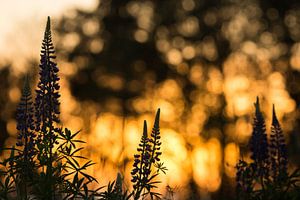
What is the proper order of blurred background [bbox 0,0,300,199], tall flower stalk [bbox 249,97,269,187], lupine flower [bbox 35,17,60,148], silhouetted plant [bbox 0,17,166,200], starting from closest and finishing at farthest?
silhouetted plant [bbox 0,17,166,200], lupine flower [bbox 35,17,60,148], tall flower stalk [bbox 249,97,269,187], blurred background [bbox 0,0,300,199]

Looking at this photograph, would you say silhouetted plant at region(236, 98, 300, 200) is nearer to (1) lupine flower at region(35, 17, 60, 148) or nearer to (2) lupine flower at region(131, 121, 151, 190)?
(2) lupine flower at region(131, 121, 151, 190)

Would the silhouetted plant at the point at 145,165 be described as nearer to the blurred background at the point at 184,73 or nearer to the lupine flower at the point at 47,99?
the lupine flower at the point at 47,99

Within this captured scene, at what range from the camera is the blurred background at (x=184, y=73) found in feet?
79.6

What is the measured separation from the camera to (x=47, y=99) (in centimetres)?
612

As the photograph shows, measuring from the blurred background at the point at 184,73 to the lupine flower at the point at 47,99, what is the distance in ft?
56.9

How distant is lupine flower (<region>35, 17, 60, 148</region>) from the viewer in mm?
6020

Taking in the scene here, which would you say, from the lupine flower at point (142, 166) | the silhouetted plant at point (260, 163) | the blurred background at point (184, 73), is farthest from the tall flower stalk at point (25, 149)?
the blurred background at point (184, 73)

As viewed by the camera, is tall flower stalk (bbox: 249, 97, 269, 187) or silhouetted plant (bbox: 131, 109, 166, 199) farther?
tall flower stalk (bbox: 249, 97, 269, 187)

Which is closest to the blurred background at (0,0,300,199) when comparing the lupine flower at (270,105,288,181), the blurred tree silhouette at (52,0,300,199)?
the blurred tree silhouette at (52,0,300,199)

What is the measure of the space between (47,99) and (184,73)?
1939 centimetres

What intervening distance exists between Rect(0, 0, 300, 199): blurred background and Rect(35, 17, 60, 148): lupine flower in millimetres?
17354

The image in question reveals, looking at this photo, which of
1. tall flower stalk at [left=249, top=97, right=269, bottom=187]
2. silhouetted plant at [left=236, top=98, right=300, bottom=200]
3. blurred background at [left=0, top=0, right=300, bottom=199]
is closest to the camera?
silhouetted plant at [left=236, top=98, right=300, bottom=200]

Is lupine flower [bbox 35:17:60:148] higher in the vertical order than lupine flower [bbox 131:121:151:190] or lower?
higher

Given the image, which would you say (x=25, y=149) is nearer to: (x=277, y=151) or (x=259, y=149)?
(x=259, y=149)
